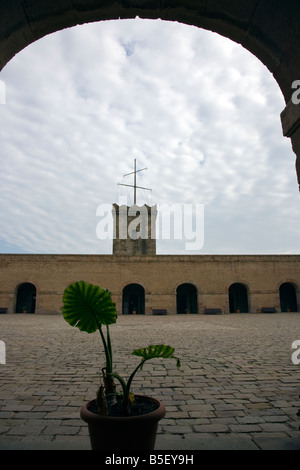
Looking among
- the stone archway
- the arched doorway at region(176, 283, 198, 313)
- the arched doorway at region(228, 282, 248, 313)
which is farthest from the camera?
the arched doorway at region(228, 282, 248, 313)

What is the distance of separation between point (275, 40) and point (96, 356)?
257 inches

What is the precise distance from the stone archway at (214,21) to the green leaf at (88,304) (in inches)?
74.3

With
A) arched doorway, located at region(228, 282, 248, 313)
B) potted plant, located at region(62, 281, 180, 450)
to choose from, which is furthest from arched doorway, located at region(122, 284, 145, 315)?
potted plant, located at region(62, 281, 180, 450)

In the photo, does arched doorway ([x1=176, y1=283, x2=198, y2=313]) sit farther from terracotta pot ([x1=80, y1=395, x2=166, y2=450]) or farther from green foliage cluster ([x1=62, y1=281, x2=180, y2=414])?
terracotta pot ([x1=80, y1=395, x2=166, y2=450])

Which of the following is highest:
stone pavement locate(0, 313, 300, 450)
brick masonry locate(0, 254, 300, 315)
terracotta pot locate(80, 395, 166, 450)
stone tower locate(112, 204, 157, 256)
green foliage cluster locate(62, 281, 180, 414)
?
stone tower locate(112, 204, 157, 256)

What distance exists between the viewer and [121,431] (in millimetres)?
1949

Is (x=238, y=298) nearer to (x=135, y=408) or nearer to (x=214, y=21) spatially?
(x=214, y=21)

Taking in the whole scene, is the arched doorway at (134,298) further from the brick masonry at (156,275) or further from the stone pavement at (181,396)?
the stone pavement at (181,396)

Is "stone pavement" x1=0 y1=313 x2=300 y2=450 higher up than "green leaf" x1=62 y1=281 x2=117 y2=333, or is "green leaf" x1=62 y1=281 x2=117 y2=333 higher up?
"green leaf" x1=62 y1=281 x2=117 y2=333

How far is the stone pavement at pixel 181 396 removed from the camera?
2.79 m

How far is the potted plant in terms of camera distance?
1.96 metres

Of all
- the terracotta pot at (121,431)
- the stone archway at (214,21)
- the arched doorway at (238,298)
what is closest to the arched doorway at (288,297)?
the arched doorway at (238,298)

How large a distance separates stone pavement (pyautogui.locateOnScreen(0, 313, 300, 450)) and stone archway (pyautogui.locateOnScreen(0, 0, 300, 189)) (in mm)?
2500
